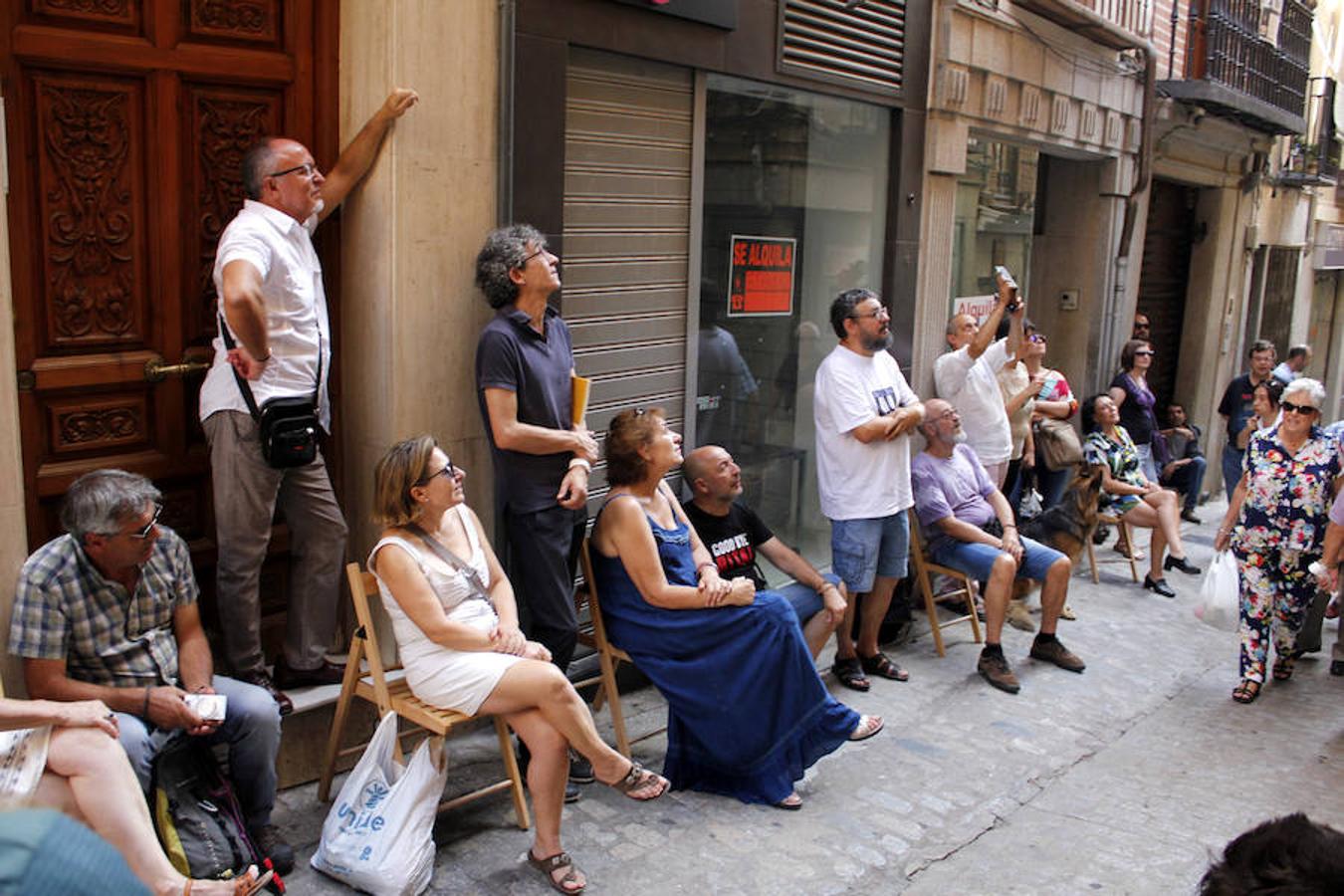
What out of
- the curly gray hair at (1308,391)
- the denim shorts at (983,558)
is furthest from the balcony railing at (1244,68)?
the denim shorts at (983,558)

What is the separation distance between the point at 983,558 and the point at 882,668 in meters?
0.80

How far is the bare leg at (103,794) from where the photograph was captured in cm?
320

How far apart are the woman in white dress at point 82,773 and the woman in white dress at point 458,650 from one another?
39.0 inches

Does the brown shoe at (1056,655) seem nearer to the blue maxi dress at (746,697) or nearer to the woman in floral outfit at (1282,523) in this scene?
the woman in floral outfit at (1282,523)

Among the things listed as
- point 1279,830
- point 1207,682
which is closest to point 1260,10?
point 1207,682

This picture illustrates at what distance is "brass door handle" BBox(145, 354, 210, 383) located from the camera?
414cm

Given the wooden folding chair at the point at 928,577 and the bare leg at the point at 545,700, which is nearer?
the bare leg at the point at 545,700

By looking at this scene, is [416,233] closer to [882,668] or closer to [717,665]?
[717,665]

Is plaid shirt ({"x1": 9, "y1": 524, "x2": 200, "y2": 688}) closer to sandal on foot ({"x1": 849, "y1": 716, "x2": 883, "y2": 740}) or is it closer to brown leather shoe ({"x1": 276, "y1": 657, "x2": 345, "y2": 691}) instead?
brown leather shoe ({"x1": 276, "y1": 657, "x2": 345, "y2": 691})

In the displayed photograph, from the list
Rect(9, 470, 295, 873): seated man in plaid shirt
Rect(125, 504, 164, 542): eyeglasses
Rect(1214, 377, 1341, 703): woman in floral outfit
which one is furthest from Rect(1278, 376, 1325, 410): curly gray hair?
Rect(125, 504, 164, 542): eyeglasses

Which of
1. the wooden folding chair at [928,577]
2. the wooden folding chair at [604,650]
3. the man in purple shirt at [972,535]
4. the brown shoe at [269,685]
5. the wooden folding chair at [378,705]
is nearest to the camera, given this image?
the wooden folding chair at [378,705]

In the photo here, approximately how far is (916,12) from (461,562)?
482 centimetres

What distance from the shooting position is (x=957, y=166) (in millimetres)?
7766

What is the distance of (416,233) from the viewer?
4.54 m
